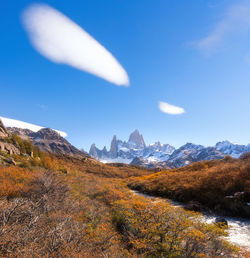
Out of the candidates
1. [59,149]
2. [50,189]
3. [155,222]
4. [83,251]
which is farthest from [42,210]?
[59,149]

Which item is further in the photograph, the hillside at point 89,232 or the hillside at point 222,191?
the hillside at point 222,191

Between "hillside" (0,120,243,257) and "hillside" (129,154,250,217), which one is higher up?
"hillside" (129,154,250,217)

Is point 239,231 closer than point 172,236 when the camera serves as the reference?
No

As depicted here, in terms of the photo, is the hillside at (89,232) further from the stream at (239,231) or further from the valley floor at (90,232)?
the stream at (239,231)

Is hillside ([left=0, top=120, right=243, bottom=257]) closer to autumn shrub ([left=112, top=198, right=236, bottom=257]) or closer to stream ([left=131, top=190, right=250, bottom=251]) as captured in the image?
autumn shrub ([left=112, top=198, right=236, bottom=257])

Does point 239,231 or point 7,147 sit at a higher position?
point 239,231

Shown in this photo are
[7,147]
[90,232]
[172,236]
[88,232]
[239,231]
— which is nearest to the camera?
[172,236]

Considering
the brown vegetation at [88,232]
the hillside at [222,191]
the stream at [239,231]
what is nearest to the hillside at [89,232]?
the brown vegetation at [88,232]

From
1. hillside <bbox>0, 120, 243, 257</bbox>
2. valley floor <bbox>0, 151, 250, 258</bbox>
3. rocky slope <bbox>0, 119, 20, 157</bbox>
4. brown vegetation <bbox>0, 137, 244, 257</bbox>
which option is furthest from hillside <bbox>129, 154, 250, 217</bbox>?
rocky slope <bbox>0, 119, 20, 157</bbox>

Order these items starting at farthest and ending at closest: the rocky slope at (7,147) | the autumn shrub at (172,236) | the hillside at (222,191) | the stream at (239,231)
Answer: the rocky slope at (7,147), the hillside at (222,191), the stream at (239,231), the autumn shrub at (172,236)

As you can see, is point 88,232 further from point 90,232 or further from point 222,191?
point 222,191

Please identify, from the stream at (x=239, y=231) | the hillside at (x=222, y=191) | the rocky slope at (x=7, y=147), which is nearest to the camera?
the stream at (x=239, y=231)

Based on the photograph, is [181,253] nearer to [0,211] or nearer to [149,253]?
[149,253]

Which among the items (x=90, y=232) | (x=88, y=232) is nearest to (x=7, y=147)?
(x=88, y=232)
